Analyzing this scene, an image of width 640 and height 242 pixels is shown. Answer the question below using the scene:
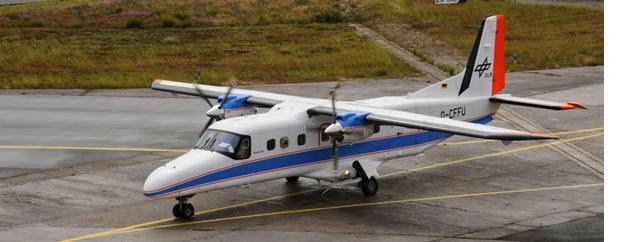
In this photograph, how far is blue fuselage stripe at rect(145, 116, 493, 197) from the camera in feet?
78.4

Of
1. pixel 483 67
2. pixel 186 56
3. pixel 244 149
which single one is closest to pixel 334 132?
pixel 244 149

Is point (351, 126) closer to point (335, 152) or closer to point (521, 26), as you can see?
point (335, 152)

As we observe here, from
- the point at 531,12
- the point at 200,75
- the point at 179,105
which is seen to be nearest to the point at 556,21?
the point at 531,12

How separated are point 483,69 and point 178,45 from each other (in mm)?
43104

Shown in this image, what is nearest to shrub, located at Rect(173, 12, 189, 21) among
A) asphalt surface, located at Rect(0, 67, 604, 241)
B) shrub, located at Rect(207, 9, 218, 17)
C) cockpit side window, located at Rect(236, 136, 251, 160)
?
shrub, located at Rect(207, 9, 218, 17)

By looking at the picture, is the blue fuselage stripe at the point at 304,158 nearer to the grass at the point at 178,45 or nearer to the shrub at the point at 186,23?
the grass at the point at 178,45

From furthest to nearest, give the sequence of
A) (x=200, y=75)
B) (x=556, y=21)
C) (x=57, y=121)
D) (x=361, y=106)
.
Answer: (x=556, y=21)
(x=200, y=75)
(x=57, y=121)
(x=361, y=106)

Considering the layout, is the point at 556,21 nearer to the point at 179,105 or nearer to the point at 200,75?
A: the point at 200,75

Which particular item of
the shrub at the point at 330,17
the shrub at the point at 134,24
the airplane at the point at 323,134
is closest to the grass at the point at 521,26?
the shrub at the point at 330,17

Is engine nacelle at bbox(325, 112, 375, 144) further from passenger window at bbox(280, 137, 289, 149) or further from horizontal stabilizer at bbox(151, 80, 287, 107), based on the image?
horizontal stabilizer at bbox(151, 80, 287, 107)

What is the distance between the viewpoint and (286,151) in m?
26.0

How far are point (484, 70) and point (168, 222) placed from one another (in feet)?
42.7

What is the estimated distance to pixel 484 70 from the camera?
1246 inches

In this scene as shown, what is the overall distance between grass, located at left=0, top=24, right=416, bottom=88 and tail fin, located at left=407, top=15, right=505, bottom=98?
23.2 m
